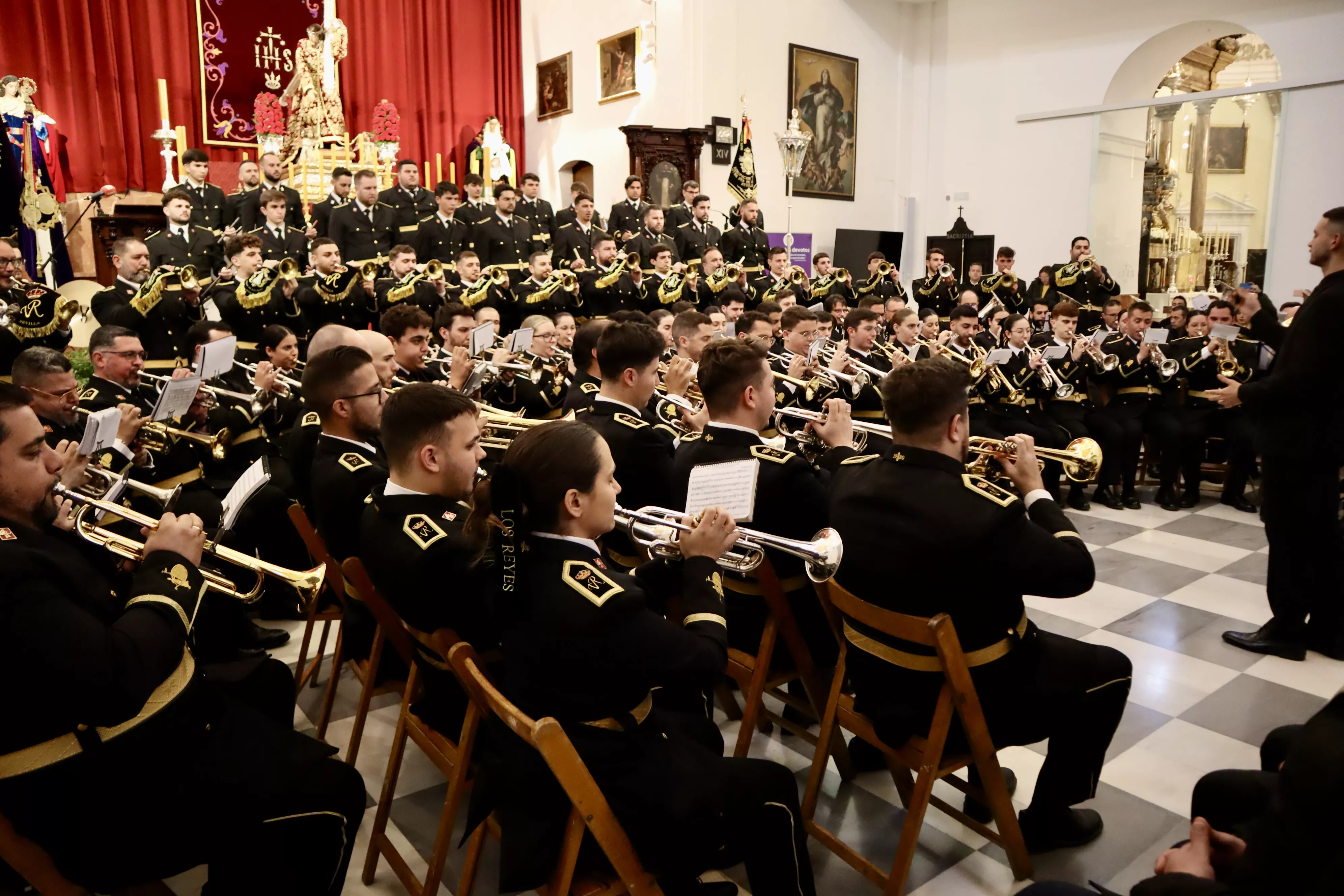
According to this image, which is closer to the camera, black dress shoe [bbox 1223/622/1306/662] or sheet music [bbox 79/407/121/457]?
sheet music [bbox 79/407/121/457]

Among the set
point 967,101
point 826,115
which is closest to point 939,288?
point 826,115

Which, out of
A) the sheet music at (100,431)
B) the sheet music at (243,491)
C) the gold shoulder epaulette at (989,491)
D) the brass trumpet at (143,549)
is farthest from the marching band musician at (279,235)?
the gold shoulder epaulette at (989,491)

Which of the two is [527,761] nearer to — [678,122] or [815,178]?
[678,122]

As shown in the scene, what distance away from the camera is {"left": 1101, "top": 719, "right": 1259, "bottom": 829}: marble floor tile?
2851 mm

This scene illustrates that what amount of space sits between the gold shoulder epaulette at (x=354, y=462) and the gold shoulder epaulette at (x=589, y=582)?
1.37 meters

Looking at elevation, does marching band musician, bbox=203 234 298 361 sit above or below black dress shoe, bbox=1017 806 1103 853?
above

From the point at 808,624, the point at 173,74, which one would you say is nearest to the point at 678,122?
the point at 173,74

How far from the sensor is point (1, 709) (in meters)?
1.69

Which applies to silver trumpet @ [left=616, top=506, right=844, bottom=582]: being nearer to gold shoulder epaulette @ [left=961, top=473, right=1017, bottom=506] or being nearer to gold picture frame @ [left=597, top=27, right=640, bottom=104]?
gold shoulder epaulette @ [left=961, top=473, right=1017, bottom=506]

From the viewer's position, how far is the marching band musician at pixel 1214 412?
6312 millimetres

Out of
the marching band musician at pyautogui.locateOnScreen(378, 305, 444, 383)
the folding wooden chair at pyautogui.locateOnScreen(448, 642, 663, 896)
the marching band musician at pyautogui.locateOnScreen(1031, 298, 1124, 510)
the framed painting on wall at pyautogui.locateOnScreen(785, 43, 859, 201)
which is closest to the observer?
the folding wooden chair at pyautogui.locateOnScreen(448, 642, 663, 896)

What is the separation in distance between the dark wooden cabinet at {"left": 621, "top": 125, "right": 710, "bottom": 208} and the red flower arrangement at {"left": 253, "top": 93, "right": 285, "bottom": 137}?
4.94 metres

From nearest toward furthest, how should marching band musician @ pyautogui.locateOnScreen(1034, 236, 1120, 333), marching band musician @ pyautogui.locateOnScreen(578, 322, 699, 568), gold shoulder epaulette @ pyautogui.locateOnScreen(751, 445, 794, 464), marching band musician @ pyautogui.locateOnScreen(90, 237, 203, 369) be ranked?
gold shoulder epaulette @ pyautogui.locateOnScreen(751, 445, 794, 464)
marching band musician @ pyautogui.locateOnScreen(578, 322, 699, 568)
marching band musician @ pyautogui.locateOnScreen(90, 237, 203, 369)
marching band musician @ pyautogui.locateOnScreen(1034, 236, 1120, 333)

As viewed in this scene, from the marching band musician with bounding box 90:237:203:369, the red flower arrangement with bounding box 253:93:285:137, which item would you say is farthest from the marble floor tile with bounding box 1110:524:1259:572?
the red flower arrangement with bounding box 253:93:285:137
